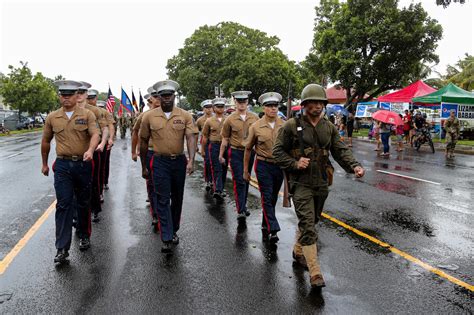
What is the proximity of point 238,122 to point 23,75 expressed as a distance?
51882mm

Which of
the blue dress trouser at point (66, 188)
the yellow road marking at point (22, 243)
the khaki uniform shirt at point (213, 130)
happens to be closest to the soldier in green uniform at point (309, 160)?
the blue dress trouser at point (66, 188)

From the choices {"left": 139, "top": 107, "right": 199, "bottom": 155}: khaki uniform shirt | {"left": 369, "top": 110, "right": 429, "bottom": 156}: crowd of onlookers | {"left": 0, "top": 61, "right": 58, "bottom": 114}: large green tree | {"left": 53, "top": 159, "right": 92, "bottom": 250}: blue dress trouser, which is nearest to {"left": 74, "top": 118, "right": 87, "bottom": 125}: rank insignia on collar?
{"left": 53, "top": 159, "right": 92, "bottom": 250}: blue dress trouser

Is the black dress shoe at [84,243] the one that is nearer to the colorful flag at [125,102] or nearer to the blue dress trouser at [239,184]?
the blue dress trouser at [239,184]

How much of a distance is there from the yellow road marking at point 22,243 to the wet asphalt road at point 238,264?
0.26ft

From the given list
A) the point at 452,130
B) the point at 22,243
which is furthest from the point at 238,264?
the point at 452,130

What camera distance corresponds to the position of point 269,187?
18.1 feet

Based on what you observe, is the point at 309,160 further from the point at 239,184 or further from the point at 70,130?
the point at 70,130

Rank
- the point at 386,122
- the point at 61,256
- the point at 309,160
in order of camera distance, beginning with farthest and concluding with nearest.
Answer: the point at 386,122 < the point at 61,256 < the point at 309,160

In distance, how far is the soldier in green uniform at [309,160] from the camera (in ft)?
13.6

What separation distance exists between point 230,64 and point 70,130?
44.9 meters

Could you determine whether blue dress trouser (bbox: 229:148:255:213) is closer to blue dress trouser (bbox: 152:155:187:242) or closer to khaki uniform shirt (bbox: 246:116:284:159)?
khaki uniform shirt (bbox: 246:116:284:159)

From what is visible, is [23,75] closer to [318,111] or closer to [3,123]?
[3,123]

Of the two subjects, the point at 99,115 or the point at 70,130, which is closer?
the point at 70,130

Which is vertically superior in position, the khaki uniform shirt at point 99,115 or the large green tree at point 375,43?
the large green tree at point 375,43
